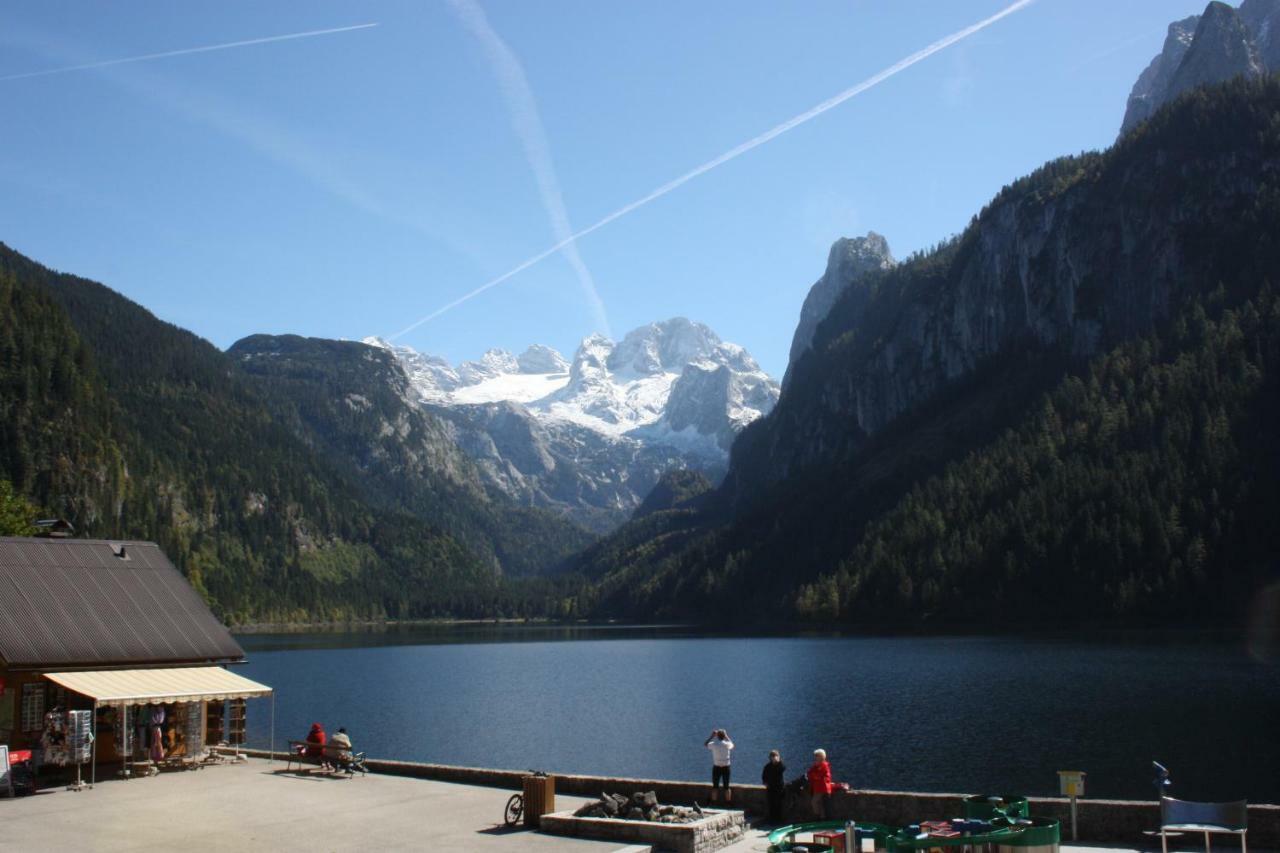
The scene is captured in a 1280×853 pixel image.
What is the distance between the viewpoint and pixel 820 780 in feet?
90.2

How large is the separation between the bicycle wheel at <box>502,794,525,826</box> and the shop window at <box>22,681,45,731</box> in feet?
60.7

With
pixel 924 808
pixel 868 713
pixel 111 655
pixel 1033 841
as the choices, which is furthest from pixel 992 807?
pixel 868 713

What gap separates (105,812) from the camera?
29.2m

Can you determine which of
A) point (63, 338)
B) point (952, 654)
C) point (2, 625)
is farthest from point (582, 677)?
point (63, 338)

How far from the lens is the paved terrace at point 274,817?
2491 centimetres

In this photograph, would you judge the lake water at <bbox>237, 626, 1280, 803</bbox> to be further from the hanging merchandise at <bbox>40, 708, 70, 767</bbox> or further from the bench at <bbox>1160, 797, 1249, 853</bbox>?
the hanging merchandise at <bbox>40, 708, 70, 767</bbox>

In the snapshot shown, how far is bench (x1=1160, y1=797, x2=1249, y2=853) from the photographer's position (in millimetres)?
20453

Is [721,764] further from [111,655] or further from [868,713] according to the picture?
[868,713]

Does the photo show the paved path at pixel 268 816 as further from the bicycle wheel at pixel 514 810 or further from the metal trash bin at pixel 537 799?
the metal trash bin at pixel 537 799

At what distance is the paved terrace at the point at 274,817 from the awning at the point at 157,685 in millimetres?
2718

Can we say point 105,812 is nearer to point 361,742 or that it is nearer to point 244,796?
point 244,796

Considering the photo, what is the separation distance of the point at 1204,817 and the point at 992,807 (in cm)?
397

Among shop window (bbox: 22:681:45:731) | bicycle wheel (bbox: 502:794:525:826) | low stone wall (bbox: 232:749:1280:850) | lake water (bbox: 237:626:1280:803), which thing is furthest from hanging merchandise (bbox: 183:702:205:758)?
lake water (bbox: 237:626:1280:803)

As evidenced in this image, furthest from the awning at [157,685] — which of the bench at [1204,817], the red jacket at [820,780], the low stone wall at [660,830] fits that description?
the bench at [1204,817]
